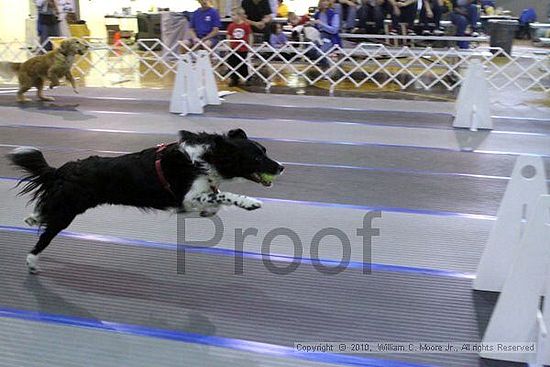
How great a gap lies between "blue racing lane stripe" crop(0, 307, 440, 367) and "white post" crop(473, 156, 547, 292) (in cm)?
94

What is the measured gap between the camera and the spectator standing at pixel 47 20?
12.9m

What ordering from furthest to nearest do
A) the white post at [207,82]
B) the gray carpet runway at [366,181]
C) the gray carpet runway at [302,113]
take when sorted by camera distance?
the white post at [207,82], the gray carpet runway at [302,113], the gray carpet runway at [366,181]

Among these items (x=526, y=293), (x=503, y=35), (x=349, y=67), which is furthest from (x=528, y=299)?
(x=503, y=35)

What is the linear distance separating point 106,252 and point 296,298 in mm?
1382

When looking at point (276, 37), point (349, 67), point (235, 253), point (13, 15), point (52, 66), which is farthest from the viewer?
point (13, 15)

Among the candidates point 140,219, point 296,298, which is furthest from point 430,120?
point 296,298

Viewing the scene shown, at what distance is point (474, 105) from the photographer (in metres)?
7.85

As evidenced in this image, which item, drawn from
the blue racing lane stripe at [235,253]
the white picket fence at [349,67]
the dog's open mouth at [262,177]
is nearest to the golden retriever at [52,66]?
the white picket fence at [349,67]

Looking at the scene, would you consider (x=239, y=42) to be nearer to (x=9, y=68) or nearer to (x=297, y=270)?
(x=9, y=68)

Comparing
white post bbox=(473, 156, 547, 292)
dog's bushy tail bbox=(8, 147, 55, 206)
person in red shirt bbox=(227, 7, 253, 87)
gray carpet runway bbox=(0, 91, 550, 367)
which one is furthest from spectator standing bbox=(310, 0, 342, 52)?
dog's bushy tail bbox=(8, 147, 55, 206)

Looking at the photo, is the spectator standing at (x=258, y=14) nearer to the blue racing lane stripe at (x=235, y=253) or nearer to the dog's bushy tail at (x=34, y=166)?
the blue racing lane stripe at (x=235, y=253)

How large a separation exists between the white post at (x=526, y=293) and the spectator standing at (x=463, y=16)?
1211cm

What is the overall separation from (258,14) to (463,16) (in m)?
5.11

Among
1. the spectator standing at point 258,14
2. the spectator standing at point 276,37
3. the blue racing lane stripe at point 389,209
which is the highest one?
the spectator standing at point 258,14
